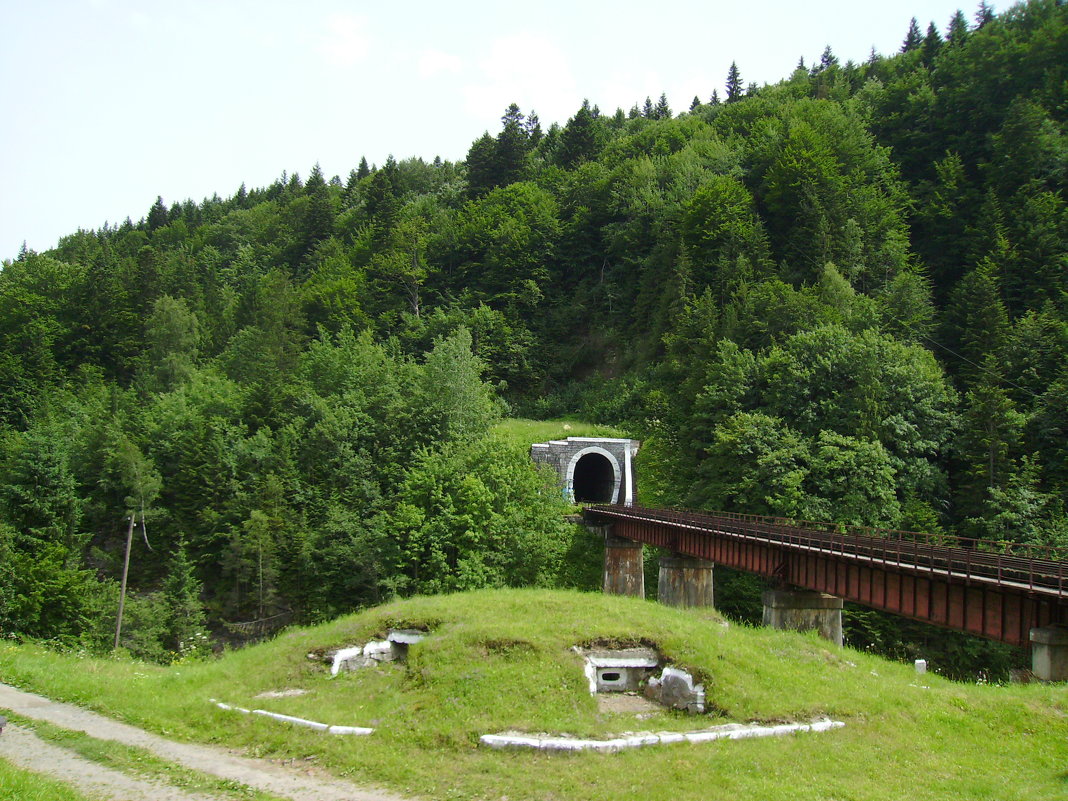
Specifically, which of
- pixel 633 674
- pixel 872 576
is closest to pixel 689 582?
pixel 872 576

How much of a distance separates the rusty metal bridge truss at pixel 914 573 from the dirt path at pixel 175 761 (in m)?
16.5

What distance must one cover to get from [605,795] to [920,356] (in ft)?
144

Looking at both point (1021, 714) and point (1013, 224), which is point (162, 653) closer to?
point (1021, 714)

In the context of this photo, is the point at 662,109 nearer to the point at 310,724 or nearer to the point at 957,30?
the point at 957,30

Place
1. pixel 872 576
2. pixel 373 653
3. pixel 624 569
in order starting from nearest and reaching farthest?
pixel 373 653 → pixel 872 576 → pixel 624 569

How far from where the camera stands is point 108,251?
11894 centimetres

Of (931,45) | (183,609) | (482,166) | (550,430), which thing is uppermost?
(931,45)

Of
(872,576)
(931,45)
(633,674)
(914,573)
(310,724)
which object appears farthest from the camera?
(931,45)

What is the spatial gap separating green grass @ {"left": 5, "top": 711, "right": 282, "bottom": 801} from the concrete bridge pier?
33046 millimetres

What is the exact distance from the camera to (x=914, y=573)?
76.3 ft

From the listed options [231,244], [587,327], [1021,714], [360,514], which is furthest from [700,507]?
[231,244]

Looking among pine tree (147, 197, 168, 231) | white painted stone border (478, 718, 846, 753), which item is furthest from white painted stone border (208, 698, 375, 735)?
pine tree (147, 197, 168, 231)

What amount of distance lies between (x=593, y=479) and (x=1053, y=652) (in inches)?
2093

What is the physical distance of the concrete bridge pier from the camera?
155ft
